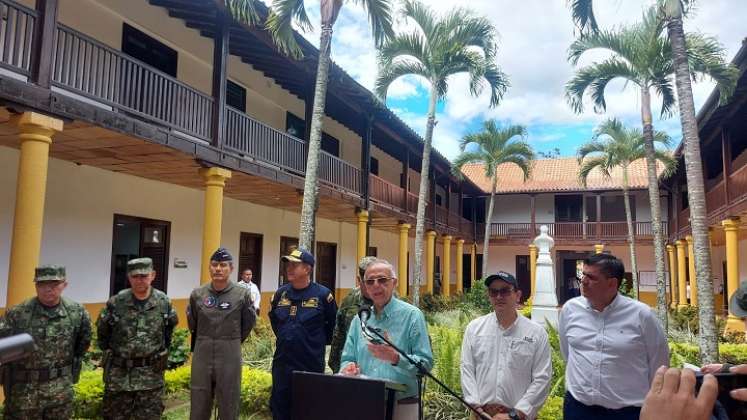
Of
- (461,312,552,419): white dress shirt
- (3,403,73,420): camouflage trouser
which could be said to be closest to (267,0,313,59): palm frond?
(3,403,73,420): camouflage trouser

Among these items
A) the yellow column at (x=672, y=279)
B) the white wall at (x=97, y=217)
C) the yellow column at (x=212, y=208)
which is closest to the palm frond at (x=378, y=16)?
the yellow column at (x=212, y=208)

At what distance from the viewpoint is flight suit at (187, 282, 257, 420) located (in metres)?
4.35

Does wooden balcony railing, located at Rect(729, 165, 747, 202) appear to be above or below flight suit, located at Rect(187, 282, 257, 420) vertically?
above

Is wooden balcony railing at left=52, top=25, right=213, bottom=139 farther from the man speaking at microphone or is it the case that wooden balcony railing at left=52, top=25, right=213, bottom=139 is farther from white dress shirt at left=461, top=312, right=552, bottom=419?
white dress shirt at left=461, top=312, right=552, bottom=419

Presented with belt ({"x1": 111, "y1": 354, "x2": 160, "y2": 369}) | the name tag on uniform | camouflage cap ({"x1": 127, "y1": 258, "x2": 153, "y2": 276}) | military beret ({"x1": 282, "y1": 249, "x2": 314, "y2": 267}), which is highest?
military beret ({"x1": 282, "y1": 249, "x2": 314, "y2": 267})

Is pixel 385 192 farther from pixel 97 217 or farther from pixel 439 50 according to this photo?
pixel 97 217

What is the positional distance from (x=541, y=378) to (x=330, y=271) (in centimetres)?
1545

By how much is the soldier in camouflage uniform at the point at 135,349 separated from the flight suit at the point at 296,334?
942 mm

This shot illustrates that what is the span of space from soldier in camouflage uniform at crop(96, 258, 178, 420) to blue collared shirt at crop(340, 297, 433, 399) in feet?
6.56

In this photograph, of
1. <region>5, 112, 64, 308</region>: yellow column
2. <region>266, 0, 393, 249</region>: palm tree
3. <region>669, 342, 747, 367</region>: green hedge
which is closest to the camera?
<region>5, 112, 64, 308</region>: yellow column

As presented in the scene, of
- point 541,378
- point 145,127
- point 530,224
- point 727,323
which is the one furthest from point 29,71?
point 530,224

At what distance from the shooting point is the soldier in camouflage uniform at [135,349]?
4.07 meters

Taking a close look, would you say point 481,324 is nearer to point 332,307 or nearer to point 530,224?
point 332,307

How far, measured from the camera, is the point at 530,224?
29.1 m
